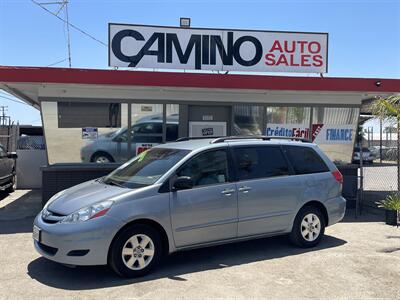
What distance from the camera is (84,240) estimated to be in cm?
526

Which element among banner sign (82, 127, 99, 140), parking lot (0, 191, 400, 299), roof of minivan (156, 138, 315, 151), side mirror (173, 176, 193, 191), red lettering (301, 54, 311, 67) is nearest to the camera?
parking lot (0, 191, 400, 299)

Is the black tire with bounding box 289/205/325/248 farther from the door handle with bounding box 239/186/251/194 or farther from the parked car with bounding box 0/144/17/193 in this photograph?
the parked car with bounding box 0/144/17/193

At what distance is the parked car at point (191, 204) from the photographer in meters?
5.41

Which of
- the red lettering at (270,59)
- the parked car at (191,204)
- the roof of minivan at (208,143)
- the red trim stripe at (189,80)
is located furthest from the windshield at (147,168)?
the red lettering at (270,59)

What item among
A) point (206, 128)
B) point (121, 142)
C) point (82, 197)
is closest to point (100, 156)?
point (121, 142)

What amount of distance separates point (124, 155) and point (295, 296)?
20.7 feet

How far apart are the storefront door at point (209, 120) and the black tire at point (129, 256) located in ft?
17.6

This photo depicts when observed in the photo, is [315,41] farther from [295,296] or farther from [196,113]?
[295,296]

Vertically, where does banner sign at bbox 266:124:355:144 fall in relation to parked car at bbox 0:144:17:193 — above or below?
above

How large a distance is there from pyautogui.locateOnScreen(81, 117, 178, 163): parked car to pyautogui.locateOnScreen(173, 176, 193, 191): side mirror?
4808 mm

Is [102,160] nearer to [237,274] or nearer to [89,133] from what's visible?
[89,133]

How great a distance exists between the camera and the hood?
5594 mm

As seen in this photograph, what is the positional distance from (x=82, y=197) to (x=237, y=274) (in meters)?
2.26

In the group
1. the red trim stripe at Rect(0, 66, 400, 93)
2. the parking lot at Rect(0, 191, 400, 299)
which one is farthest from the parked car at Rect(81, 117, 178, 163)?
the parking lot at Rect(0, 191, 400, 299)
